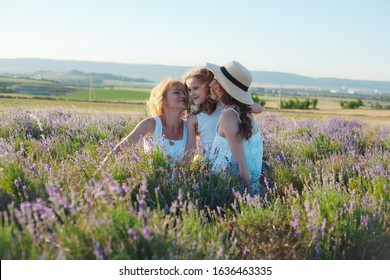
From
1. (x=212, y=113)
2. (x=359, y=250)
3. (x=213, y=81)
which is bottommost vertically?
(x=359, y=250)

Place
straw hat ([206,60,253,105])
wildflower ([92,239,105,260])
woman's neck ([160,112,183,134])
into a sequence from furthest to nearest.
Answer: woman's neck ([160,112,183,134]), straw hat ([206,60,253,105]), wildflower ([92,239,105,260])

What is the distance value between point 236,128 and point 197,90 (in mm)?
904

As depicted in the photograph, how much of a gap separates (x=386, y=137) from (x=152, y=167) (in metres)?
5.30

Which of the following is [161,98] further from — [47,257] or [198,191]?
[47,257]

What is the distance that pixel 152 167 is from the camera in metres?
4.01

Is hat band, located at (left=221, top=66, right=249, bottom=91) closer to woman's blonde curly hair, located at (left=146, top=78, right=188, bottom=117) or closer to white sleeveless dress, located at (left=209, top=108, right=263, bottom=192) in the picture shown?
white sleeveless dress, located at (left=209, top=108, right=263, bottom=192)

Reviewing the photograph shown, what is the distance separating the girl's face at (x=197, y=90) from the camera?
5133 mm

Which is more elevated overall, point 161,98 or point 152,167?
point 161,98

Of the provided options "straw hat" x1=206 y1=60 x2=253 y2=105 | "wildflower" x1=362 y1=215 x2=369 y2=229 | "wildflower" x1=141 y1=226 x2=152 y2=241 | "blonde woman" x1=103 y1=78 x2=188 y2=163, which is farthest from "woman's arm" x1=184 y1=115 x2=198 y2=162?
"wildflower" x1=141 y1=226 x2=152 y2=241

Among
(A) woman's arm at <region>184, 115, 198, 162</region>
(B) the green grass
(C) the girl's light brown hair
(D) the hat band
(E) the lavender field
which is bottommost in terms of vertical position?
(B) the green grass

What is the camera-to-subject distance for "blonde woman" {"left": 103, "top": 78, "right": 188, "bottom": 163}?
17.2 feet

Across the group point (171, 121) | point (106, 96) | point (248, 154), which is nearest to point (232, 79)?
point (248, 154)

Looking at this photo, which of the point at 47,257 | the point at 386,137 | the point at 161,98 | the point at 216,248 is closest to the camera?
the point at 47,257
